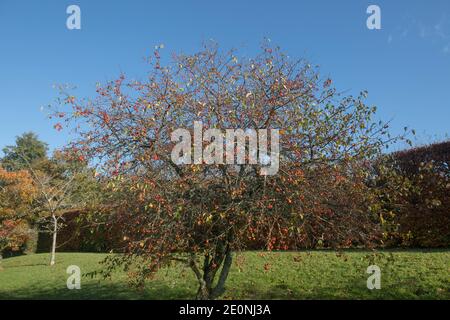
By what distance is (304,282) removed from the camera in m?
8.63

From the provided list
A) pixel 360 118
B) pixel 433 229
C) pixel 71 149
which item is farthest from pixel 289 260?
pixel 71 149

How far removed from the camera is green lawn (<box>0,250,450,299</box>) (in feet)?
24.9

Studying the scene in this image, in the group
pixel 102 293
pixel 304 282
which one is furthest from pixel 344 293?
pixel 102 293

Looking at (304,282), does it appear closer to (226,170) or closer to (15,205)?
(226,170)

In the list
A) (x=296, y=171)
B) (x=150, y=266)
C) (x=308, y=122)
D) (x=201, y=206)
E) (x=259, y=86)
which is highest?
(x=259, y=86)

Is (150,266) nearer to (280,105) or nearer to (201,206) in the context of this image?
(201,206)

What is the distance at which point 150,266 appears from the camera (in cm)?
540

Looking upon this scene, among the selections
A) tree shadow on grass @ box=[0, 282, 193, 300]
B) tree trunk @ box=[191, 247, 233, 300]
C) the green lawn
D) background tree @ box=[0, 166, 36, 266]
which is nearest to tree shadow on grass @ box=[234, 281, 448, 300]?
the green lawn

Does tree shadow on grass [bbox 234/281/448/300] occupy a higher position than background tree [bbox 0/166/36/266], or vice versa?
background tree [bbox 0/166/36/266]

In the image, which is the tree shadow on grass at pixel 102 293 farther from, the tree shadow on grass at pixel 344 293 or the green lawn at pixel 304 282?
the tree shadow on grass at pixel 344 293

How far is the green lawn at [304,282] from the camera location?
7.58 meters

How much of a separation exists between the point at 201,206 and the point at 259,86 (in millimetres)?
1904

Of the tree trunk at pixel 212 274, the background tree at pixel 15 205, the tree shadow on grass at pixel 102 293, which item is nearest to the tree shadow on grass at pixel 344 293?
the tree shadow on grass at pixel 102 293

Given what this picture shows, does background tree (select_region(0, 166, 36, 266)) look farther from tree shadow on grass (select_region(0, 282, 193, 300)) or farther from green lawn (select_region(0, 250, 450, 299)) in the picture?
tree shadow on grass (select_region(0, 282, 193, 300))
